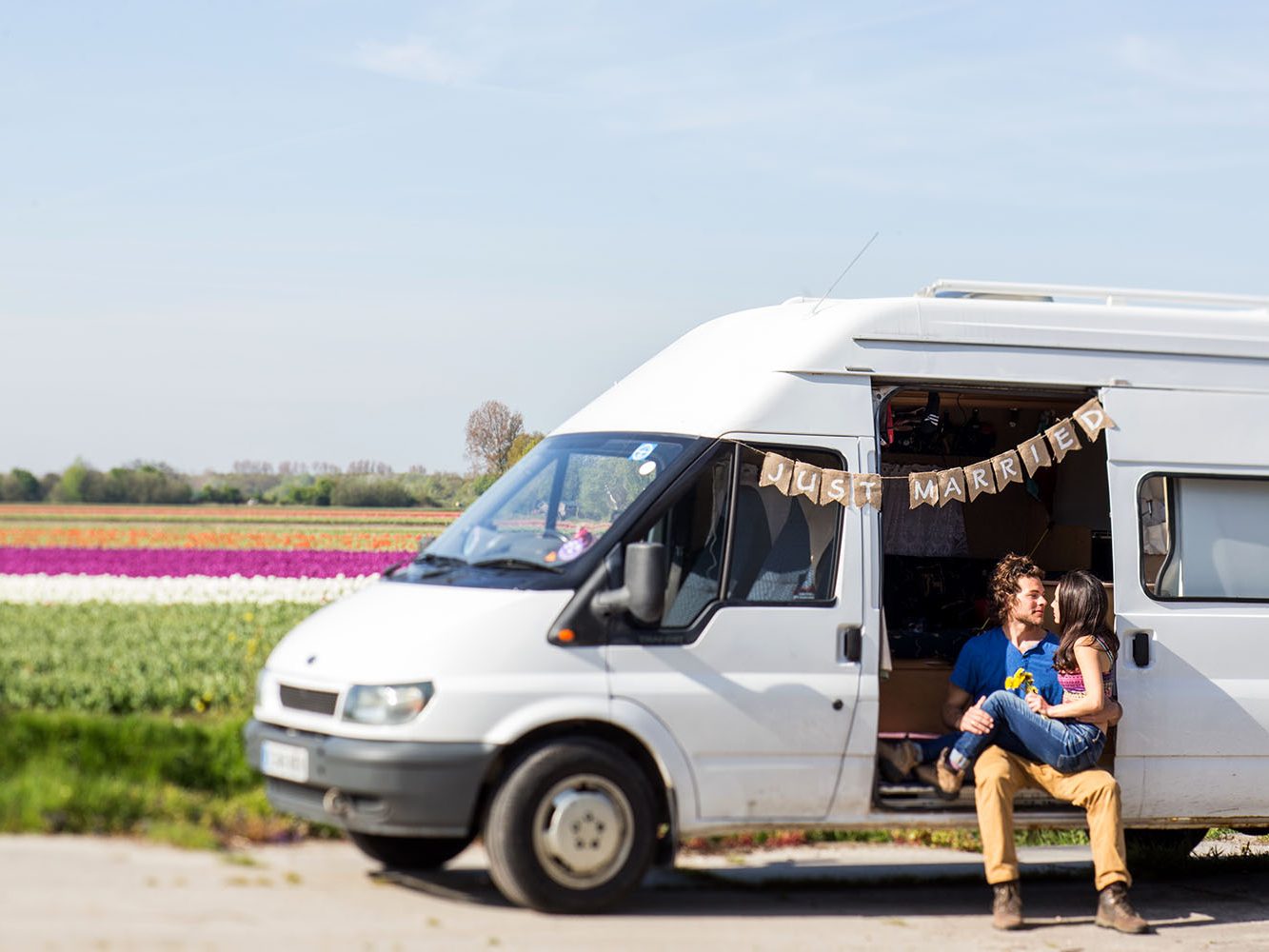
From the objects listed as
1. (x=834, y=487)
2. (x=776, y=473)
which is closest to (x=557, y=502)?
(x=776, y=473)

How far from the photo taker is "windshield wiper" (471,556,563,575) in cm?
755

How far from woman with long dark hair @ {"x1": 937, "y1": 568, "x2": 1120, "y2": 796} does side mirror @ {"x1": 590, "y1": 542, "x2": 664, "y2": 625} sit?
6.02 feet

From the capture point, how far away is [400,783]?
701 cm

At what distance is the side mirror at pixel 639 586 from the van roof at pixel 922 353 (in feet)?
2.87

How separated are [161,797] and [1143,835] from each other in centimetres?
607

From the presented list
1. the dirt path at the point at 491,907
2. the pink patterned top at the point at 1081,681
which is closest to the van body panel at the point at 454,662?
the dirt path at the point at 491,907

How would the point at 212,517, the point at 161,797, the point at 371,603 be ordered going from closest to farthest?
the point at 371,603, the point at 161,797, the point at 212,517

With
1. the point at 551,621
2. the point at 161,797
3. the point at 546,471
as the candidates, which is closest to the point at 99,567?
the point at 161,797

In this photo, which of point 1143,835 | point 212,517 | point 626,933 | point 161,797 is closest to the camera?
point 626,933

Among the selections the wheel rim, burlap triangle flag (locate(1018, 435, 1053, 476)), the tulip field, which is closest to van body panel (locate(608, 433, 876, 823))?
the wheel rim

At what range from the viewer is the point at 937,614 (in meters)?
10.6

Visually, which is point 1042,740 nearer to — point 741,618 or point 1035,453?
point 1035,453

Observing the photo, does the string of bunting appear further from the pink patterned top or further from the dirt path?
the dirt path

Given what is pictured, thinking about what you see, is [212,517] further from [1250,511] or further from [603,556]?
[1250,511]
